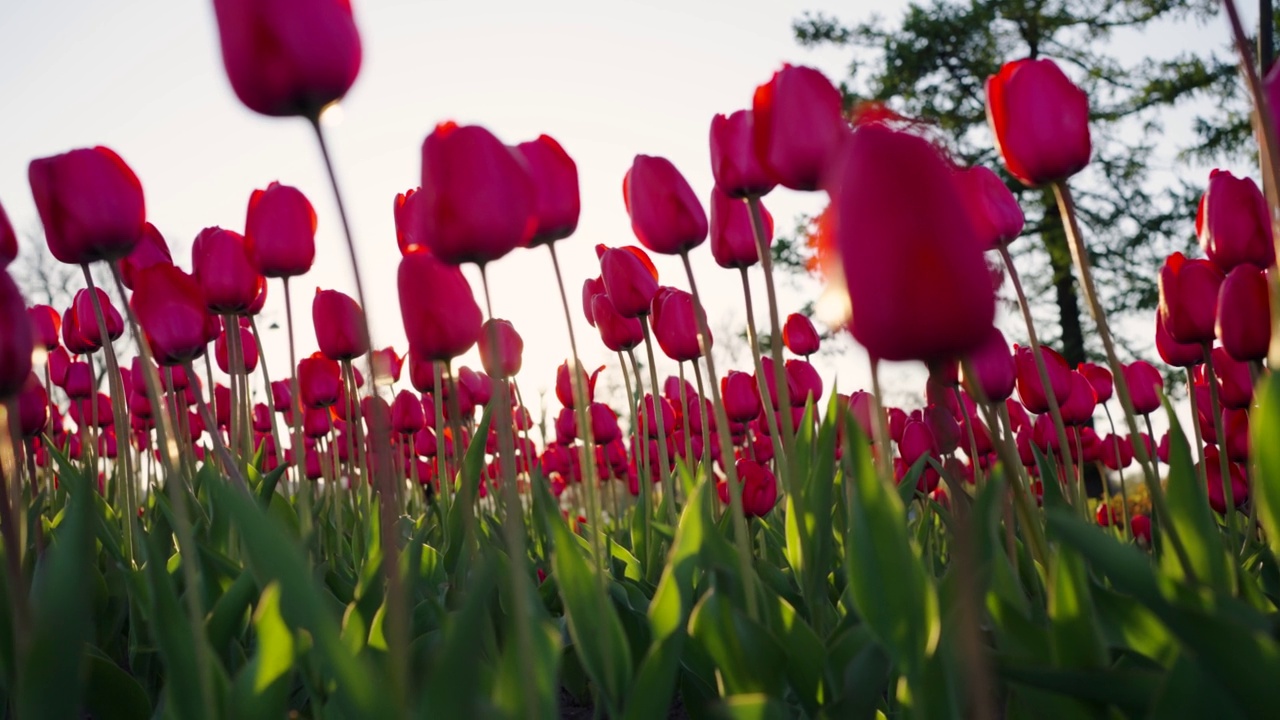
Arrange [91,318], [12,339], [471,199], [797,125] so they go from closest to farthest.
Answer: [12,339] < [471,199] < [797,125] < [91,318]

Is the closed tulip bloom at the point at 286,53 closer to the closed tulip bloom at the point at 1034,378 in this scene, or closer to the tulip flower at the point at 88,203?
the tulip flower at the point at 88,203

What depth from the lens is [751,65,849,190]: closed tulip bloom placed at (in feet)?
4.59

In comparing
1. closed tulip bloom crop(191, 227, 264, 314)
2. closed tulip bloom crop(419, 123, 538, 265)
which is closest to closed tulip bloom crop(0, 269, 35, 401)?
closed tulip bloom crop(419, 123, 538, 265)

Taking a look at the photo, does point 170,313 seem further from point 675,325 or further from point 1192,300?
point 1192,300

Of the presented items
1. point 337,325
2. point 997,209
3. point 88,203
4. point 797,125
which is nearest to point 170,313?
point 337,325

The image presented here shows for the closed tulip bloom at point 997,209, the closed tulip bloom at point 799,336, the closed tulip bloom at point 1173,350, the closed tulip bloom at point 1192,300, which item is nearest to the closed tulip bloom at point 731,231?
the closed tulip bloom at point 997,209

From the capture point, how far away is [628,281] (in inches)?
81.1

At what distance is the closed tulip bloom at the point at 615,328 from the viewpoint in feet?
7.96

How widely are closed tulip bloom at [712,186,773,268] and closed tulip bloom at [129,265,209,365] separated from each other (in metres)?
1.04

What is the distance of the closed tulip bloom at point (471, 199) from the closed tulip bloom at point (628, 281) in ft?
2.98

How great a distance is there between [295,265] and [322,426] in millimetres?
2637

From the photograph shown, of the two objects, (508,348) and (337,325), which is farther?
(508,348)

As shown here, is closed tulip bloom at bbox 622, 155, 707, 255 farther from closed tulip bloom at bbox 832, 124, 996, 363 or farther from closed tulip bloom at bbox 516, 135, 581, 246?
closed tulip bloom at bbox 832, 124, 996, 363

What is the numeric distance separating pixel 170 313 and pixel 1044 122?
63.7 inches
